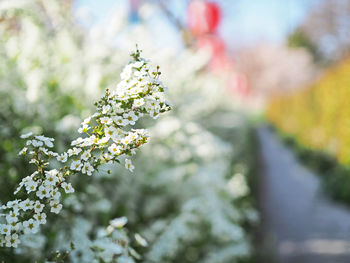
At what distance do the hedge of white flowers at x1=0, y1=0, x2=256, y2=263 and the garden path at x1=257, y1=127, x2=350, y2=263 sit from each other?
897 millimetres

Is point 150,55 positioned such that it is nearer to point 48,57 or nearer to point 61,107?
point 48,57

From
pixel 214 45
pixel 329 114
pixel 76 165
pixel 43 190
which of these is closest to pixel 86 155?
pixel 76 165

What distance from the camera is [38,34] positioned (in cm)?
290

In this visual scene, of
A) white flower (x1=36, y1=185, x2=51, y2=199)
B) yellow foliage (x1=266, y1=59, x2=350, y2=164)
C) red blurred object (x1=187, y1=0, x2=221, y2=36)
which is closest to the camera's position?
white flower (x1=36, y1=185, x2=51, y2=199)

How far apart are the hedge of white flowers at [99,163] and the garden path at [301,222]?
0.90 meters

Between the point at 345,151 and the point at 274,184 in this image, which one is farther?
the point at 274,184

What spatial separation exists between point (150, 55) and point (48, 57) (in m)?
1.38

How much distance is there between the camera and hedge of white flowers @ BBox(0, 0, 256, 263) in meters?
1.11

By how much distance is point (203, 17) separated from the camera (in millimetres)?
7234

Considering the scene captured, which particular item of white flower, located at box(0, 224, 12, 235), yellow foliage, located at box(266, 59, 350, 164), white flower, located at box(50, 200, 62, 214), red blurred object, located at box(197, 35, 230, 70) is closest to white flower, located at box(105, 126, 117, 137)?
white flower, located at box(50, 200, 62, 214)

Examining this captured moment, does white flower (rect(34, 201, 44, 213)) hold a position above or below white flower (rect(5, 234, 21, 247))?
above

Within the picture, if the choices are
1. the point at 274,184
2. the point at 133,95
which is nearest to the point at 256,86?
the point at 274,184

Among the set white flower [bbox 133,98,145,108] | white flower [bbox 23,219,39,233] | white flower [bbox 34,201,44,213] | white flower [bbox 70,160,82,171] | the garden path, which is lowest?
white flower [bbox 23,219,39,233]

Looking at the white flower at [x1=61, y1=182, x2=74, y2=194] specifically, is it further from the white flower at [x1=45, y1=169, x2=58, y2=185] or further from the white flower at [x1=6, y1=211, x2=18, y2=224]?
the white flower at [x1=6, y1=211, x2=18, y2=224]
